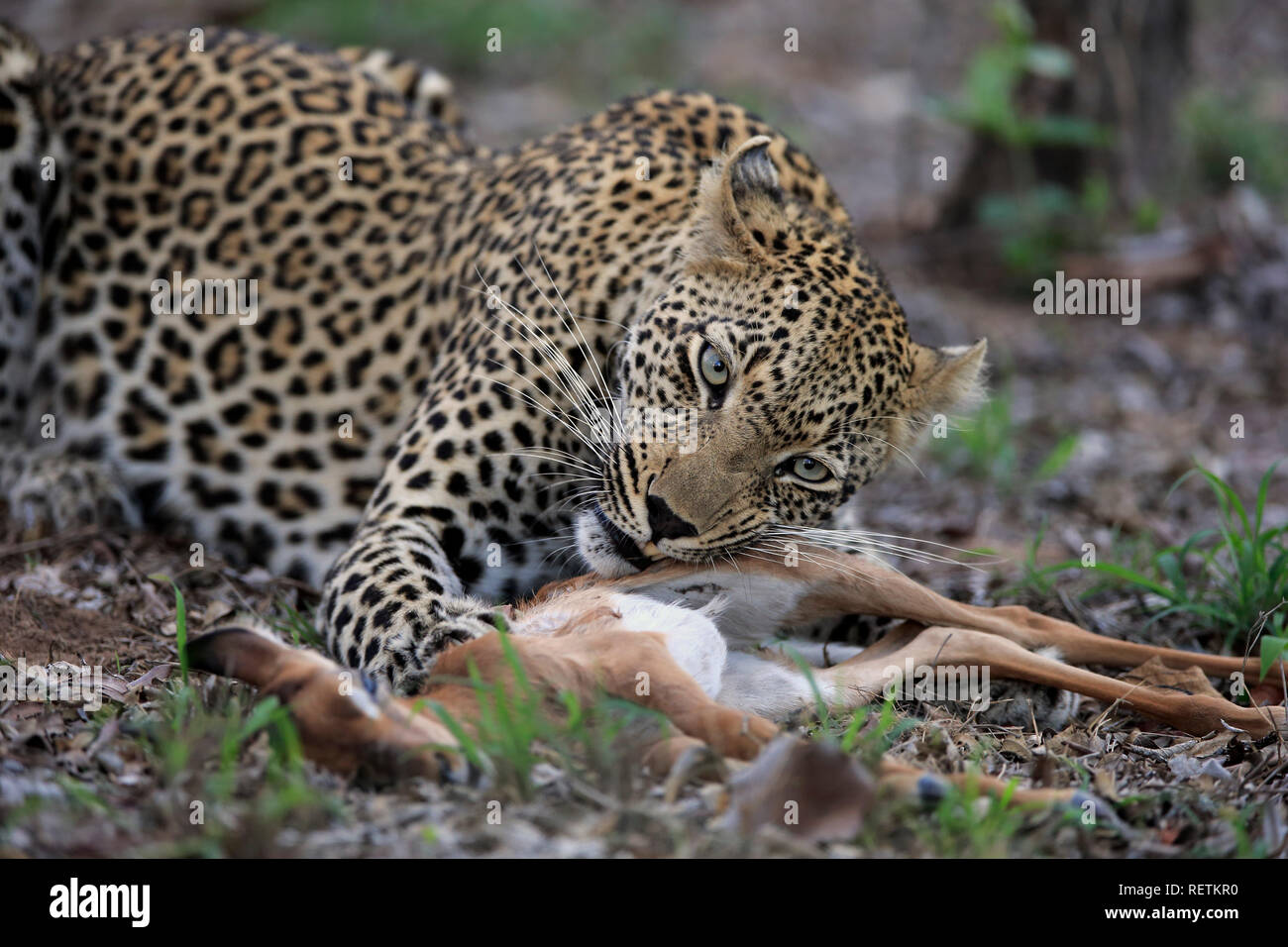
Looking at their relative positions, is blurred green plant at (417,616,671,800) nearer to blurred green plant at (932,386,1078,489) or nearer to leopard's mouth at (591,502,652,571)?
leopard's mouth at (591,502,652,571)

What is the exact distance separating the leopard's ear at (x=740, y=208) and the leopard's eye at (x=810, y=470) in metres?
0.92

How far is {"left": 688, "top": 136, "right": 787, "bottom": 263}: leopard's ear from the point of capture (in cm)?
572

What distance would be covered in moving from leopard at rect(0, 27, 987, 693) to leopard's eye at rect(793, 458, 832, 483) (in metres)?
0.02

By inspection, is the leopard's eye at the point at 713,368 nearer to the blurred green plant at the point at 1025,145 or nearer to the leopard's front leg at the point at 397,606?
the leopard's front leg at the point at 397,606

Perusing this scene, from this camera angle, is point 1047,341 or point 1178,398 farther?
point 1047,341

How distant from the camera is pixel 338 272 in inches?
304

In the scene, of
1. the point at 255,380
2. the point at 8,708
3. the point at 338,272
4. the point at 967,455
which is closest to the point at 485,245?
the point at 338,272

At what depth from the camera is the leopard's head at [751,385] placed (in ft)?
17.3

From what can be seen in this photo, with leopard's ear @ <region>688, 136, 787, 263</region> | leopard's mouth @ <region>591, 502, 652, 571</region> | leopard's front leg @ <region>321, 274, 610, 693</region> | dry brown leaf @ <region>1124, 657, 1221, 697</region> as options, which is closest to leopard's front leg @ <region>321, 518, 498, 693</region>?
leopard's front leg @ <region>321, 274, 610, 693</region>

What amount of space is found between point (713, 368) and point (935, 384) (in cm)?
117

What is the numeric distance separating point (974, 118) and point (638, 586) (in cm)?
854

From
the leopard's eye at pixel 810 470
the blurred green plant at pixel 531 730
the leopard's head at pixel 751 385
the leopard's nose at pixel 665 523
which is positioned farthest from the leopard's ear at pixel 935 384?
the blurred green plant at pixel 531 730

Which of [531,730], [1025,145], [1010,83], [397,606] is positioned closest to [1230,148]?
[1025,145]

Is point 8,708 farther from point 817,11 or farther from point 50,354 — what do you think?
point 817,11
